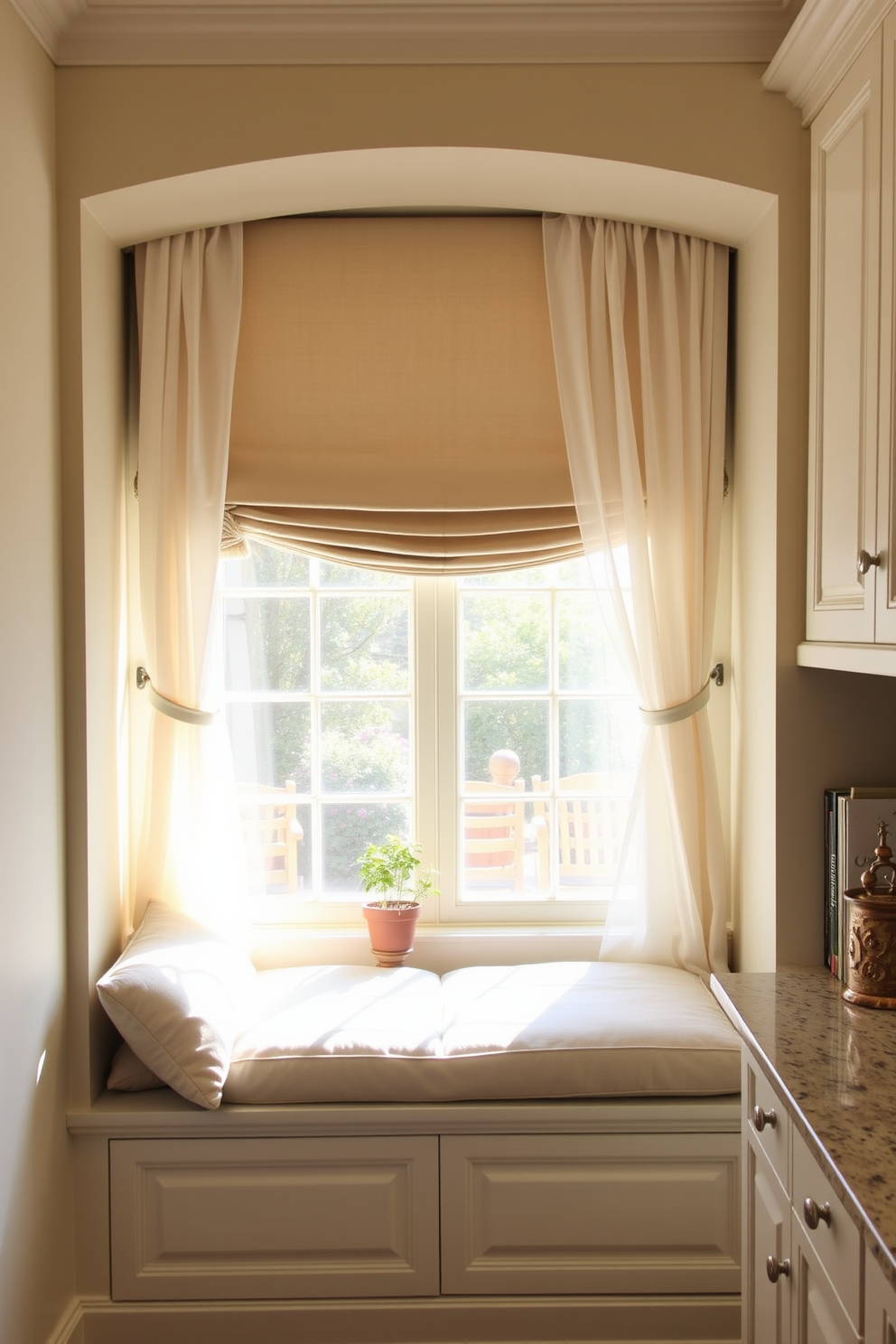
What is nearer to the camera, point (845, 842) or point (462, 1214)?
point (845, 842)

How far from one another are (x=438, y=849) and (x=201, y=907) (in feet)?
2.08

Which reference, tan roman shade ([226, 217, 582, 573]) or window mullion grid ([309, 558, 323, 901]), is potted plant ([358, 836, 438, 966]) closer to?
window mullion grid ([309, 558, 323, 901])

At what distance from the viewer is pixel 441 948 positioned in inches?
108

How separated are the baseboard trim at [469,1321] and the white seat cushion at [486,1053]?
0.44 meters

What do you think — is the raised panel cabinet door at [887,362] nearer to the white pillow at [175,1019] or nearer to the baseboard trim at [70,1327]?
the white pillow at [175,1019]

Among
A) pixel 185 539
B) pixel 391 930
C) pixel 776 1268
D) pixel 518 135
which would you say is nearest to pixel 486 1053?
pixel 391 930

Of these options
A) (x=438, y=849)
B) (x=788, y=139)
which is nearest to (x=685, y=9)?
(x=788, y=139)

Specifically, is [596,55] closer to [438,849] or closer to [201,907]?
[438,849]

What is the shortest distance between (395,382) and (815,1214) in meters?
2.03

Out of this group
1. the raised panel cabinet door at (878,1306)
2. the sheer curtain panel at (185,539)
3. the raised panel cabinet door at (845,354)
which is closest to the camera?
the raised panel cabinet door at (878,1306)

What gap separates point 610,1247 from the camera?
7.25 ft

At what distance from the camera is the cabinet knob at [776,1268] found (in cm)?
154

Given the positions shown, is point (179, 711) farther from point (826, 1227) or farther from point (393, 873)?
point (826, 1227)

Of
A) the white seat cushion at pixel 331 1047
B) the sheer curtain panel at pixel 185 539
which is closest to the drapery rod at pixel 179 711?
the sheer curtain panel at pixel 185 539
